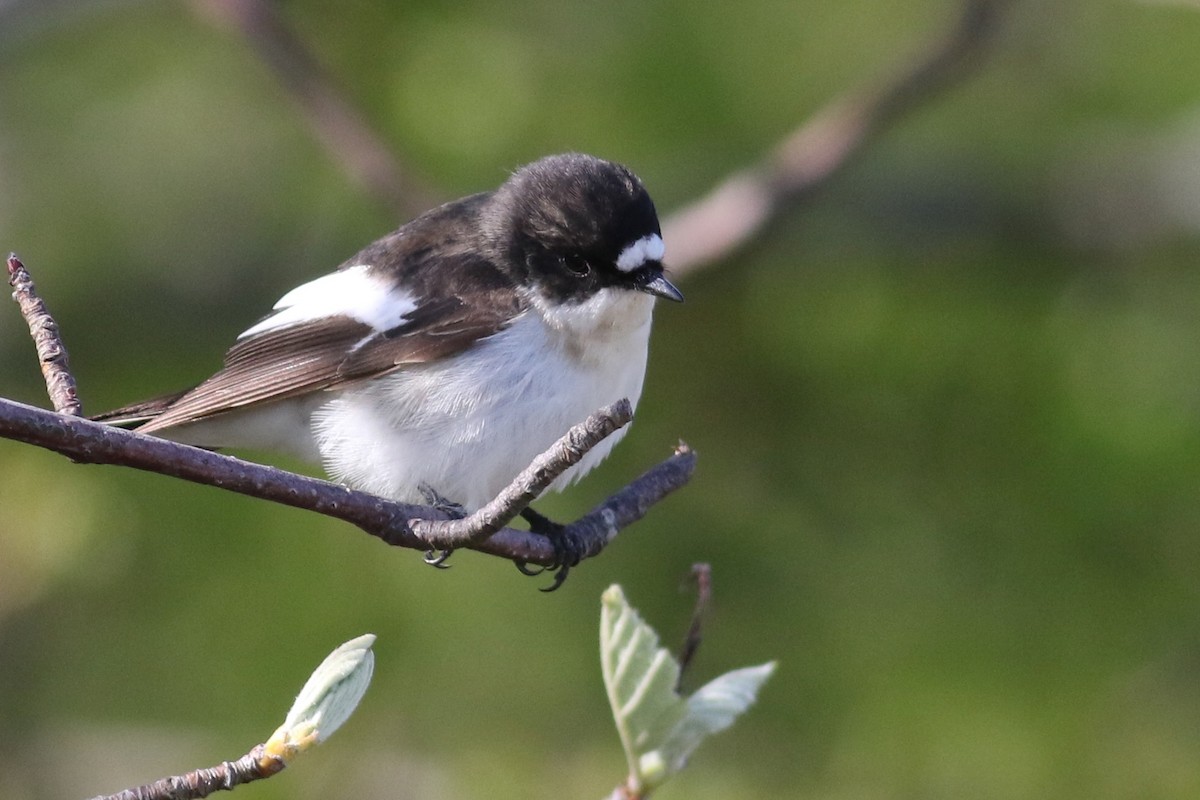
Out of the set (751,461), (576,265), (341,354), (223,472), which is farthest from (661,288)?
(223,472)

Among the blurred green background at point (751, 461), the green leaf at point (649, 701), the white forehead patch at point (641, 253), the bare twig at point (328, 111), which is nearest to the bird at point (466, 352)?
the white forehead patch at point (641, 253)

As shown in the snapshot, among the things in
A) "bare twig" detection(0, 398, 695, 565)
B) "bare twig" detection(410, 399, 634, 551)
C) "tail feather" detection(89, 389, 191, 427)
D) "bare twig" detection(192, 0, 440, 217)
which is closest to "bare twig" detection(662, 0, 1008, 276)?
"bare twig" detection(192, 0, 440, 217)

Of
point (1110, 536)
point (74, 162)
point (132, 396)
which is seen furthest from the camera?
point (74, 162)

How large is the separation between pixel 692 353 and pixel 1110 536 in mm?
1059

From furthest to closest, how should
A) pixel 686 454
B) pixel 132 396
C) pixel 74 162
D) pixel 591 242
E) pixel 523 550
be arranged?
pixel 74 162
pixel 132 396
pixel 591 242
pixel 686 454
pixel 523 550

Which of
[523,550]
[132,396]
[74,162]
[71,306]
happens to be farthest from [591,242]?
[74,162]

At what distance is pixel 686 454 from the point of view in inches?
76.5

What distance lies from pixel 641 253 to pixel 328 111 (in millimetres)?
1543

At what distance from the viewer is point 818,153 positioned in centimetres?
381

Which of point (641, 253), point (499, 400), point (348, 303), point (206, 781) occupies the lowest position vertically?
point (206, 781)

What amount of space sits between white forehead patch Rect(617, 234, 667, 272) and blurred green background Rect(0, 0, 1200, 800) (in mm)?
933

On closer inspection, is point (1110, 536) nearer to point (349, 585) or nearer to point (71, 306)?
point (349, 585)

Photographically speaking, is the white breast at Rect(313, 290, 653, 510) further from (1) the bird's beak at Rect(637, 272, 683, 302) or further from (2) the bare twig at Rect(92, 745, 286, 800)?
(2) the bare twig at Rect(92, 745, 286, 800)

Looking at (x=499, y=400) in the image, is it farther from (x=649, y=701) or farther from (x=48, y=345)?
(x=649, y=701)
